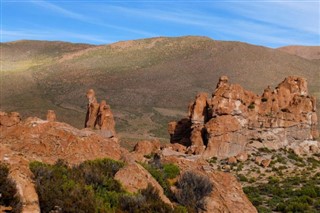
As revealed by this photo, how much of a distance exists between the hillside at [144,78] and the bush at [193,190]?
266 feet

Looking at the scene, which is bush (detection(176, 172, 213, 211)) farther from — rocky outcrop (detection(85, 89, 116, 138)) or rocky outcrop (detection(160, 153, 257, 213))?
rocky outcrop (detection(85, 89, 116, 138))

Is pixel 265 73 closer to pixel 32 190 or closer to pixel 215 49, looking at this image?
pixel 215 49

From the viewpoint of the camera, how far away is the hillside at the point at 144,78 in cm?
11638

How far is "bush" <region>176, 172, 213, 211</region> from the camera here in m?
13.0

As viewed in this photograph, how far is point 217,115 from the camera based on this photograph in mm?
46781

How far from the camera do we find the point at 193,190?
13.3 meters

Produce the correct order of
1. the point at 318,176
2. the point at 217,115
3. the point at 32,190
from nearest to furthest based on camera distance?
the point at 32,190 < the point at 318,176 < the point at 217,115

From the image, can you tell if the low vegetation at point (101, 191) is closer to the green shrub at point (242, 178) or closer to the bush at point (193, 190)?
the bush at point (193, 190)

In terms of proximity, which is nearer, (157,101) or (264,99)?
(264,99)

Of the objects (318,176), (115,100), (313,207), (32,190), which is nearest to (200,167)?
(32,190)

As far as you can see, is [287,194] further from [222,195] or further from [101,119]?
[222,195]

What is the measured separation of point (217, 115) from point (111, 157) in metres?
33.2

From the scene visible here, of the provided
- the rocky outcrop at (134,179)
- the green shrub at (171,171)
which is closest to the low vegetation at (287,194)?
the green shrub at (171,171)

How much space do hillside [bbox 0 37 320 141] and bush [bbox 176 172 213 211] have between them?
266 feet
